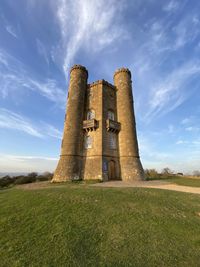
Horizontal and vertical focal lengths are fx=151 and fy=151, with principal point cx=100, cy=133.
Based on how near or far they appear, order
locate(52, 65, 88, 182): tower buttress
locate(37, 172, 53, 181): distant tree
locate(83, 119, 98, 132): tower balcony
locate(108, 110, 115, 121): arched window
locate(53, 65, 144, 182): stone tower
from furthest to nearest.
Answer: locate(37, 172, 53, 181): distant tree < locate(108, 110, 115, 121): arched window < locate(83, 119, 98, 132): tower balcony < locate(53, 65, 144, 182): stone tower < locate(52, 65, 88, 182): tower buttress

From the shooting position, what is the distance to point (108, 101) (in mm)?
25938

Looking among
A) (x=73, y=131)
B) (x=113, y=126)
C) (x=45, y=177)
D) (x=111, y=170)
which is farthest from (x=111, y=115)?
(x=45, y=177)

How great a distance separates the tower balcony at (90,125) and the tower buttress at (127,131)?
449 centimetres

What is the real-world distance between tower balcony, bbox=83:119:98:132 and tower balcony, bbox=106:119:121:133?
1857 millimetres

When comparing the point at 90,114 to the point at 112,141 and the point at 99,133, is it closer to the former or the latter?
the point at 99,133

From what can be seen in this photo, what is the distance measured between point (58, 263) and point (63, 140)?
63.1 ft

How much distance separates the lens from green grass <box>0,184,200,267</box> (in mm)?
4699

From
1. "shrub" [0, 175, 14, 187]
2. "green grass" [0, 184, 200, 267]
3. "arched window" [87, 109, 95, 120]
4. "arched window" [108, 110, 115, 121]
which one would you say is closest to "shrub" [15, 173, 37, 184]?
"shrub" [0, 175, 14, 187]

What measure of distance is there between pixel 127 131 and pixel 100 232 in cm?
1910

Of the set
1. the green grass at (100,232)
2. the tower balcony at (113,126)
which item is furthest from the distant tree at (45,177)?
the green grass at (100,232)

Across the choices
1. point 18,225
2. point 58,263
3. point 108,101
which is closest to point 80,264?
point 58,263

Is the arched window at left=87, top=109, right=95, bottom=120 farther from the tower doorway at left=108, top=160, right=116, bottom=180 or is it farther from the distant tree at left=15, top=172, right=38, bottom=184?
the distant tree at left=15, top=172, right=38, bottom=184

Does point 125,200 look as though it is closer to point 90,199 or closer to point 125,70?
point 90,199

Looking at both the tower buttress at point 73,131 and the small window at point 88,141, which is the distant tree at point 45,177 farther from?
the small window at point 88,141
